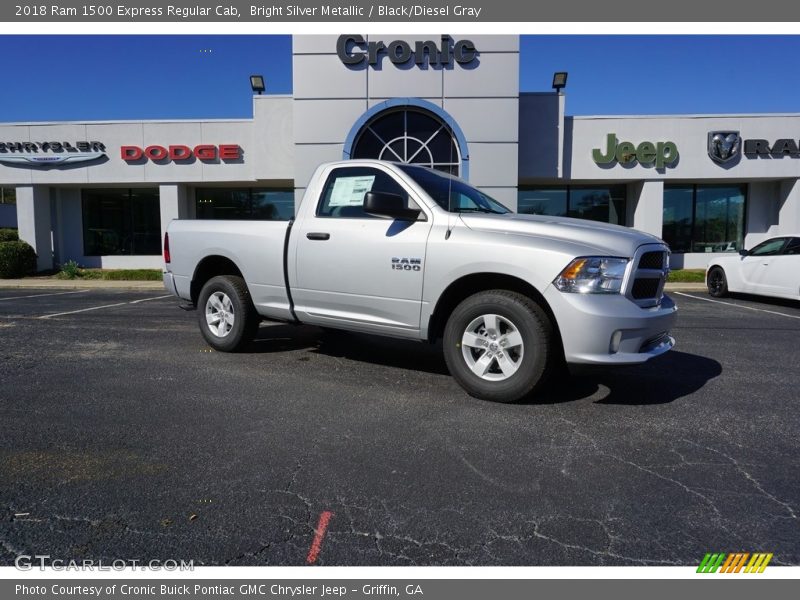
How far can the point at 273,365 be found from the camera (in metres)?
5.83

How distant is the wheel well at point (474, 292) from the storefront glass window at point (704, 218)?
17717 millimetres

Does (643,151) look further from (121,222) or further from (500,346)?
(121,222)

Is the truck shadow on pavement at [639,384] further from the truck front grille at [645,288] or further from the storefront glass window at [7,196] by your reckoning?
the storefront glass window at [7,196]

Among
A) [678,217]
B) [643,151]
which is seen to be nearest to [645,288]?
[643,151]

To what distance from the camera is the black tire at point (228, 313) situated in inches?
242

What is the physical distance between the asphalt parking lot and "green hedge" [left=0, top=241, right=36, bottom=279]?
14935 millimetres

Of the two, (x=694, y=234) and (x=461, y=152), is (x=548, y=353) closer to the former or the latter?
(x=461, y=152)

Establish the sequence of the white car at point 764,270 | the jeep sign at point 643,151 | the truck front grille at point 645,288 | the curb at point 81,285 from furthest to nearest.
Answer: the jeep sign at point 643,151 → the curb at point 81,285 → the white car at point 764,270 → the truck front grille at point 645,288

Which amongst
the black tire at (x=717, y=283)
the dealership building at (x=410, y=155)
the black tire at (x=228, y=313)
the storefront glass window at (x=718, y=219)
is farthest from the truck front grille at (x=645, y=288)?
the storefront glass window at (x=718, y=219)

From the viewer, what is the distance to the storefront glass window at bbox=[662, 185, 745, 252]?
20.0 metres

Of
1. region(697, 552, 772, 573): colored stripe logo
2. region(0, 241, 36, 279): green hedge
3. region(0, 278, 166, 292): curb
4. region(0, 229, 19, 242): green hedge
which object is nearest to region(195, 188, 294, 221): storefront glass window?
region(0, 278, 166, 292): curb

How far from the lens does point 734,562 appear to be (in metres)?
2.38

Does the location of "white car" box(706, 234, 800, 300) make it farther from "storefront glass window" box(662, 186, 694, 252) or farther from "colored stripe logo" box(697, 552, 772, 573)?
"colored stripe logo" box(697, 552, 772, 573)

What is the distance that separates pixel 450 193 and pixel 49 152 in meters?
20.3
